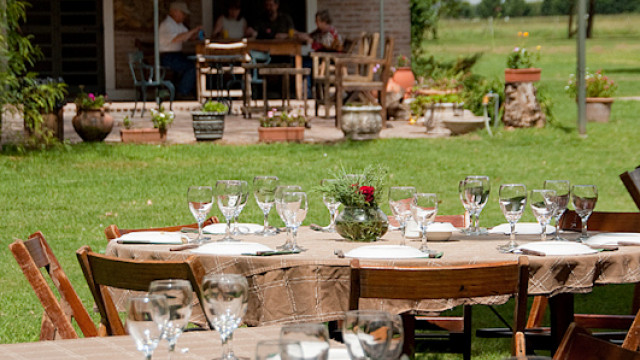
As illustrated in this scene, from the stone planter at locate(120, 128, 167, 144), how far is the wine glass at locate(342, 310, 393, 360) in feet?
37.9

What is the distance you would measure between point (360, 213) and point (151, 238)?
0.82 m

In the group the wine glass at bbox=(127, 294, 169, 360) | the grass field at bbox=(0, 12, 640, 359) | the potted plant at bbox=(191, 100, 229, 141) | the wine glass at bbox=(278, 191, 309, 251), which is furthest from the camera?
the potted plant at bbox=(191, 100, 229, 141)

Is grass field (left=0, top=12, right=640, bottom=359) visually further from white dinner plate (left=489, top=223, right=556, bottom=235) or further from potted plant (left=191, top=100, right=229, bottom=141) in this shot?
white dinner plate (left=489, top=223, right=556, bottom=235)

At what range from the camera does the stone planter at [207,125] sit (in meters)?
13.4

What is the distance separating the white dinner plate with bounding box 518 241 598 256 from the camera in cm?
378

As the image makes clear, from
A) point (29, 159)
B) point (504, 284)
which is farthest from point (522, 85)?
point (504, 284)

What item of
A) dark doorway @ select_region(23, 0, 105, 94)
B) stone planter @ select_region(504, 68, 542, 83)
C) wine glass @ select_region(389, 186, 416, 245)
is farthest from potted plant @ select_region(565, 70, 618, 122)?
wine glass @ select_region(389, 186, 416, 245)

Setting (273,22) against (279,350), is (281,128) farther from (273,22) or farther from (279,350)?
(279,350)

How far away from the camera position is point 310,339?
1.91 meters

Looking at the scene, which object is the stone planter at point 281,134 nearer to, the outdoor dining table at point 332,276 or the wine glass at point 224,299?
the outdoor dining table at point 332,276

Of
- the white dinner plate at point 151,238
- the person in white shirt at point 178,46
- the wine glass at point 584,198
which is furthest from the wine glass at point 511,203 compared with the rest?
the person in white shirt at point 178,46

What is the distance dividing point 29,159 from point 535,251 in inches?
364

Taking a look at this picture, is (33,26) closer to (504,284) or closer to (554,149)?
(554,149)

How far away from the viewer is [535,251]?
12.4 ft
